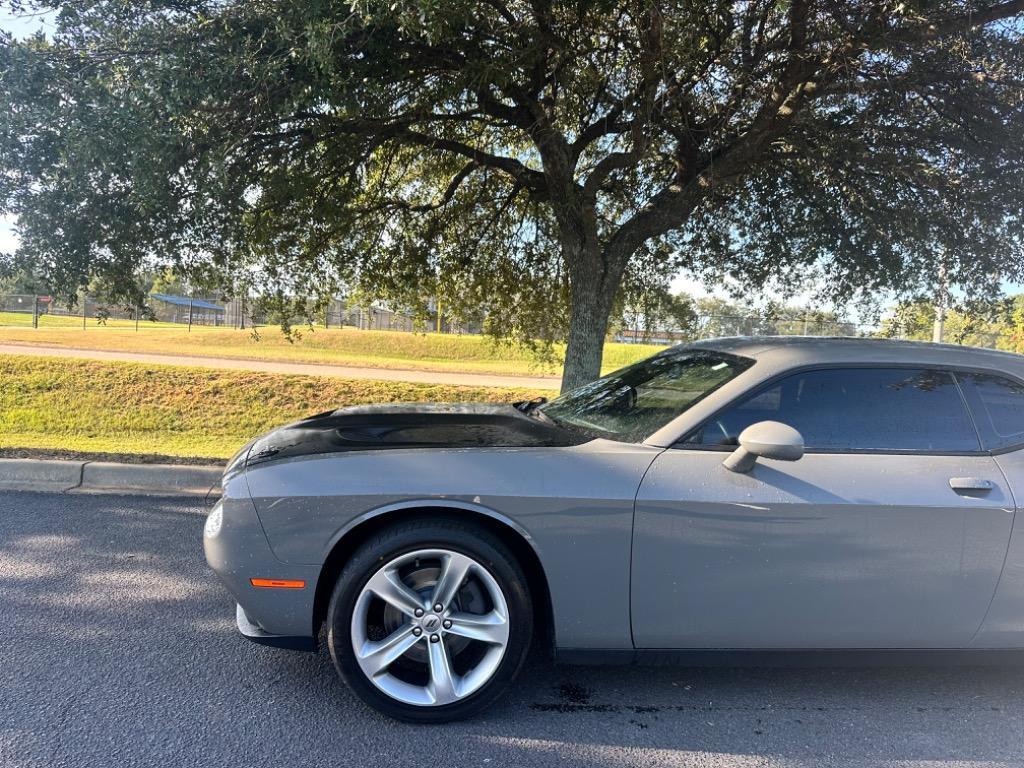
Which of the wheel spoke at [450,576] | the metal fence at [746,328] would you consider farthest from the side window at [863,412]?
the metal fence at [746,328]

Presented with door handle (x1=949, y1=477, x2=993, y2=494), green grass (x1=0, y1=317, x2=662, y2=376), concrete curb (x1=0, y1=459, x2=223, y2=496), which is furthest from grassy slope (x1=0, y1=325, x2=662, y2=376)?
door handle (x1=949, y1=477, x2=993, y2=494)

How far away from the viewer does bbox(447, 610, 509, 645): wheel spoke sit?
8.25ft

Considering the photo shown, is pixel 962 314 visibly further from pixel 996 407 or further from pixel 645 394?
pixel 645 394

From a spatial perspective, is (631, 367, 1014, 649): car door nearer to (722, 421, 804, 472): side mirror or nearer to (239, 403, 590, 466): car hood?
(722, 421, 804, 472): side mirror

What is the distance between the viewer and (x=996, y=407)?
2830mm

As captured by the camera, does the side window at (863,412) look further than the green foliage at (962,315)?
No

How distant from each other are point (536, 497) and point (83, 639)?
2.23 meters

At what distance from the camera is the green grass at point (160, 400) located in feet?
26.6

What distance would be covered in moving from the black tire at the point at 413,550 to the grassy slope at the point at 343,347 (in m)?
13.9

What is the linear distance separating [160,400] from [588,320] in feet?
21.8

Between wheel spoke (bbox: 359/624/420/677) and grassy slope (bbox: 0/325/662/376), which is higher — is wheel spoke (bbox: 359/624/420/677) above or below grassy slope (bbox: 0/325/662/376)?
below

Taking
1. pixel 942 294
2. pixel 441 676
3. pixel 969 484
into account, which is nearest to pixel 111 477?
pixel 441 676

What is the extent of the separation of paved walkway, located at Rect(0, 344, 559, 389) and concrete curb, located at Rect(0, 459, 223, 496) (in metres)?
6.99

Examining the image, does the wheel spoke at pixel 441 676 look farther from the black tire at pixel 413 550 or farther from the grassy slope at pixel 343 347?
the grassy slope at pixel 343 347
